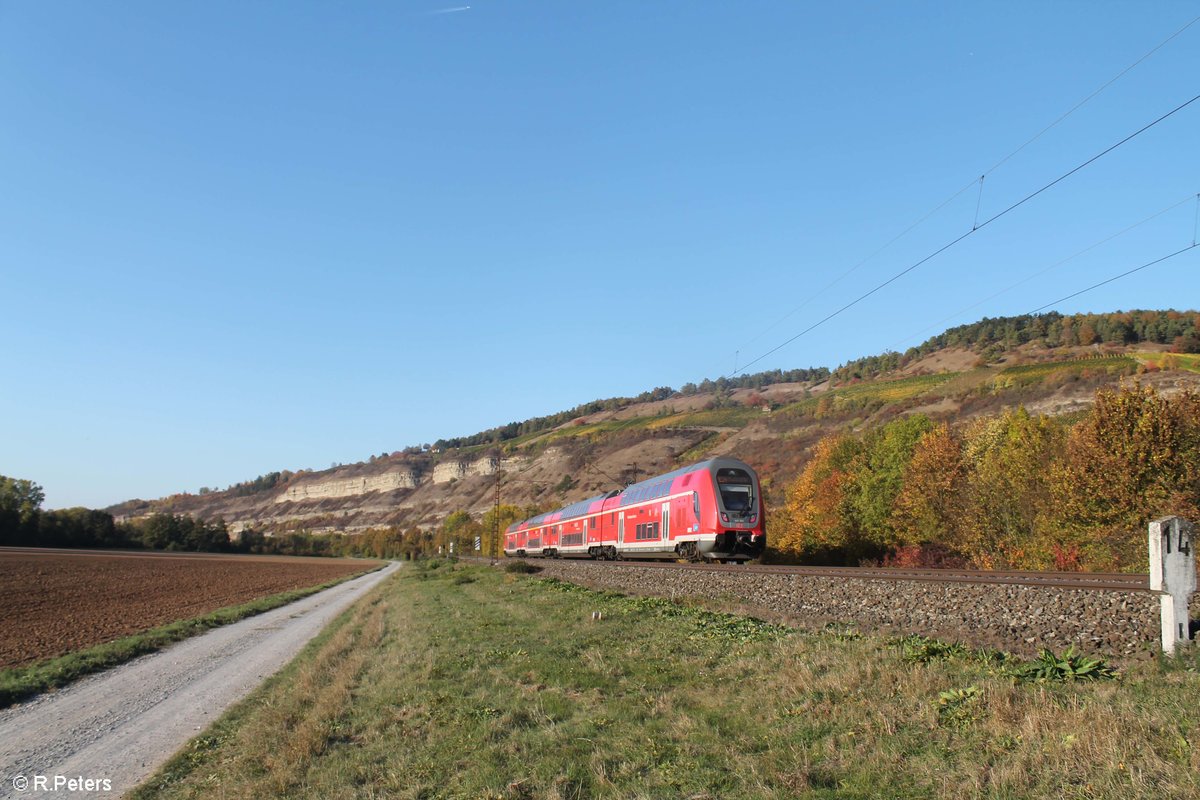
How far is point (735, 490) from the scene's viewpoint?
1209 inches

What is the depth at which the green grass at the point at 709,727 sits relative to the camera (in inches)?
248

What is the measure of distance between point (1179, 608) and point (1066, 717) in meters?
3.26

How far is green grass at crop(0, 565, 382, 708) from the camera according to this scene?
62.3 ft

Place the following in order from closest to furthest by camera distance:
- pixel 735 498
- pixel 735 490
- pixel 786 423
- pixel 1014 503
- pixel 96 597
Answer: pixel 735 498 < pixel 735 490 < pixel 96 597 < pixel 1014 503 < pixel 786 423

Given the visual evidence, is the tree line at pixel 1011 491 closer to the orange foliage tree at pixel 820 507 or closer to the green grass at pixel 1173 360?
the orange foliage tree at pixel 820 507

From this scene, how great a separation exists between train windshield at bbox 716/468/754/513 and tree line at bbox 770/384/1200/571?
16.8 meters

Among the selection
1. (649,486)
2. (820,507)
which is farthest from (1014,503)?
(649,486)

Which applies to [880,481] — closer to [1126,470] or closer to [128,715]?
[1126,470]

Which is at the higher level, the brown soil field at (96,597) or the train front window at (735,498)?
the train front window at (735,498)

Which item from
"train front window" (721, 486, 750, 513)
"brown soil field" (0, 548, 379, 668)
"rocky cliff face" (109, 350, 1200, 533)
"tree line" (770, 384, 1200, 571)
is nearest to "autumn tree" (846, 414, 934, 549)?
"tree line" (770, 384, 1200, 571)

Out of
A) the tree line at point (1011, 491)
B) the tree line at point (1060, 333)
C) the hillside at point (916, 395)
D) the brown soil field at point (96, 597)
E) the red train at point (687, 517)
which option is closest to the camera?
the brown soil field at point (96, 597)

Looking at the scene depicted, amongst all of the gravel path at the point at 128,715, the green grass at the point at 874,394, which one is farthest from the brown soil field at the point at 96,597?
the green grass at the point at 874,394

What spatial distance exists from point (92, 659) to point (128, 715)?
349 inches

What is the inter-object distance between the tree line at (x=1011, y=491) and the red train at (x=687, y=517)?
13.9 metres
